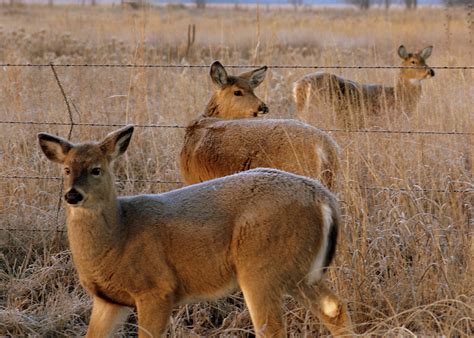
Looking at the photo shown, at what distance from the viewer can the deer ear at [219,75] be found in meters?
7.55

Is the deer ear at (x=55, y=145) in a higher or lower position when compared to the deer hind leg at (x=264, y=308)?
higher

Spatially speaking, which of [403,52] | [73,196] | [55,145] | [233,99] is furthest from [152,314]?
[403,52]

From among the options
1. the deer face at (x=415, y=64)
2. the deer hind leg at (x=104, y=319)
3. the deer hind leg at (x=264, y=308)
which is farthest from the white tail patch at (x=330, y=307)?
the deer face at (x=415, y=64)

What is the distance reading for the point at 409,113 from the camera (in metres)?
10.3

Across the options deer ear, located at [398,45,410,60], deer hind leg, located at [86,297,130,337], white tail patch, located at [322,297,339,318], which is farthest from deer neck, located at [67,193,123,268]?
deer ear, located at [398,45,410,60]

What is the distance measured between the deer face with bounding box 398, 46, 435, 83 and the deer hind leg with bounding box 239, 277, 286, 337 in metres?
7.78

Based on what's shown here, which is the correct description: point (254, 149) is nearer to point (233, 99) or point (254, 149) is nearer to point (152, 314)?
point (233, 99)

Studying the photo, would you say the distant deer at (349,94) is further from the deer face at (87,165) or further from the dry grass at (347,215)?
the deer face at (87,165)

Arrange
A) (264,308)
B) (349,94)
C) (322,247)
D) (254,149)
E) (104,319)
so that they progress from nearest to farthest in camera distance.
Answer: (264,308) → (322,247) → (104,319) → (254,149) → (349,94)

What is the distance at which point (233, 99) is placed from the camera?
7656 millimetres

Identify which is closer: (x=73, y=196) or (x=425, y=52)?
(x=73, y=196)

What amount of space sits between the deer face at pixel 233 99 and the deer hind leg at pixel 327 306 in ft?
10.4

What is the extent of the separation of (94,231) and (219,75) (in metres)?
3.32

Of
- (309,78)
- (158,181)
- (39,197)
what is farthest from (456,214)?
(309,78)
